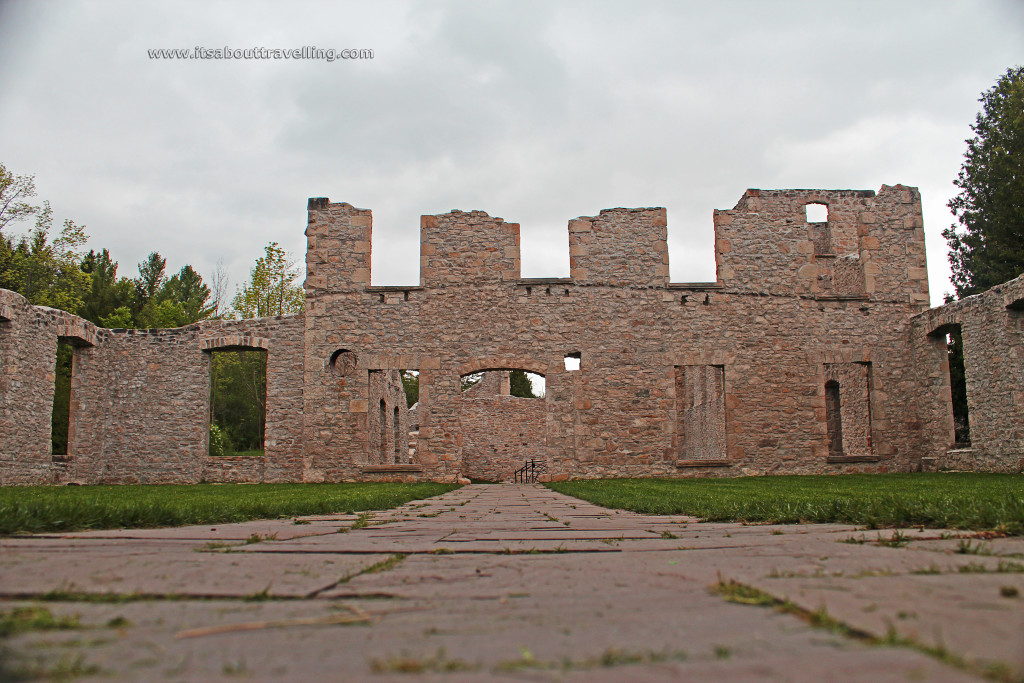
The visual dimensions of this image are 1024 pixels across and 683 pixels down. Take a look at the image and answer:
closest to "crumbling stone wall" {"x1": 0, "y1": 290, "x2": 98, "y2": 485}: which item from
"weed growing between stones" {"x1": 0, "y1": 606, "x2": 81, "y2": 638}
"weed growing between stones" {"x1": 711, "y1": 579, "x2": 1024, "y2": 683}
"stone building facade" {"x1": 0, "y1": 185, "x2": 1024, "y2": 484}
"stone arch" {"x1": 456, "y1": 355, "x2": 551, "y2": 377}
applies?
"stone building facade" {"x1": 0, "y1": 185, "x2": 1024, "y2": 484}

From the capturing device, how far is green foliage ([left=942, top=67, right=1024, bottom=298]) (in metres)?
18.2

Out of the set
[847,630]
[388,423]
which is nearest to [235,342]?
[388,423]

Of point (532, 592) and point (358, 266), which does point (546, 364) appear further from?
point (532, 592)

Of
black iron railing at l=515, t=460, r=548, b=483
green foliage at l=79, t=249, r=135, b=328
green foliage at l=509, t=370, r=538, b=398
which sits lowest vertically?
black iron railing at l=515, t=460, r=548, b=483

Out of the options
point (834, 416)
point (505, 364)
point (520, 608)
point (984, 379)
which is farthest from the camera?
point (834, 416)

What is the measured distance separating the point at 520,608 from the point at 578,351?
1406cm

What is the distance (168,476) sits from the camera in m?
15.5

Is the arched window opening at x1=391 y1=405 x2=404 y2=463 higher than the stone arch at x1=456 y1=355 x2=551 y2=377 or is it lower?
lower

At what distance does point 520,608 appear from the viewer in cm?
172

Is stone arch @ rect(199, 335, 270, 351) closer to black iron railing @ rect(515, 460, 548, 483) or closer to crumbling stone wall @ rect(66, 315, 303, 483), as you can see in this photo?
crumbling stone wall @ rect(66, 315, 303, 483)

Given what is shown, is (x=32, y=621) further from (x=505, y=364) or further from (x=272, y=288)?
(x=272, y=288)

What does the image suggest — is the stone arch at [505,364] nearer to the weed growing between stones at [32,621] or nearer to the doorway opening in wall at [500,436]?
the doorway opening in wall at [500,436]

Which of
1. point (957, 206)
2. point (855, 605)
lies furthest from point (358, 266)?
point (957, 206)

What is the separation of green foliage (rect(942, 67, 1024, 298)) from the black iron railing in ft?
43.1
